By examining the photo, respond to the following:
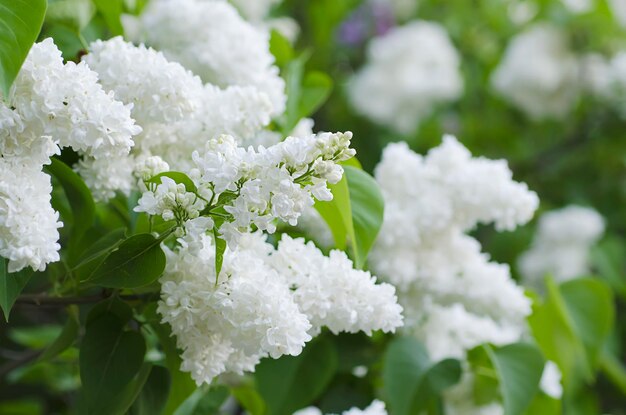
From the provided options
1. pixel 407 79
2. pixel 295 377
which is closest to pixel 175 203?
pixel 295 377

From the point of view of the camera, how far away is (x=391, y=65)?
1.93 m

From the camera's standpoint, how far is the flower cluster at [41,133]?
58 cm

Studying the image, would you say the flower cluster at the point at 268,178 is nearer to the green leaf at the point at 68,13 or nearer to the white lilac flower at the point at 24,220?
the white lilac flower at the point at 24,220

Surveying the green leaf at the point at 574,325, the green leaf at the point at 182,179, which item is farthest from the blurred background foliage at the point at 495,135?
the green leaf at the point at 182,179

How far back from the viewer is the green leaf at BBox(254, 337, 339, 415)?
93 cm

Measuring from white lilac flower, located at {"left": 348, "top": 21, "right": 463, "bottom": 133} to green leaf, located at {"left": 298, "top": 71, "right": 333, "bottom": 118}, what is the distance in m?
0.78

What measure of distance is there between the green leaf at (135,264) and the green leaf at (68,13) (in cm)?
30

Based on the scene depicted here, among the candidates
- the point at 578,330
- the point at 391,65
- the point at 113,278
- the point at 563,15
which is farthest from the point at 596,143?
the point at 113,278

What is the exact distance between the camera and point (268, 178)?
1.91 feet

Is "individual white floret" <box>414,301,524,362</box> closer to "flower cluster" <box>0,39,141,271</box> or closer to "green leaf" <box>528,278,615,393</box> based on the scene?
"green leaf" <box>528,278,615,393</box>

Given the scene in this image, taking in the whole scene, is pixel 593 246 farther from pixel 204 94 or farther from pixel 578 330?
pixel 204 94

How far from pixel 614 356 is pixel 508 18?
902mm

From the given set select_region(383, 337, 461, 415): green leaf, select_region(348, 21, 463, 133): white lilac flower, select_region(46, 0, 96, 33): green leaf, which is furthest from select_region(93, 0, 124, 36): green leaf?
select_region(348, 21, 463, 133): white lilac flower

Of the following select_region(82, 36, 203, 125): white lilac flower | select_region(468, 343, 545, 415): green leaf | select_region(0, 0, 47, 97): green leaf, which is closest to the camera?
select_region(0, 0, 47, 97): green leaf
